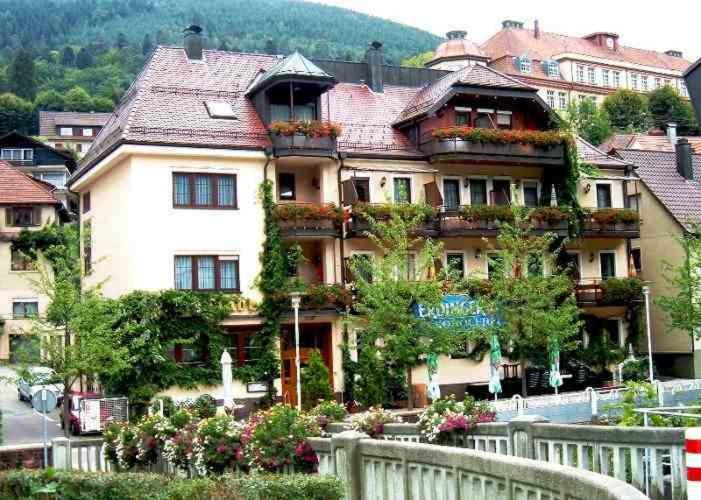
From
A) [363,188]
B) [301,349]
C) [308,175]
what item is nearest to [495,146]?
[363,188]

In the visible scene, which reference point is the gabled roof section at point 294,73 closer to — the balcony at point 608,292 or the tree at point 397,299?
the tree at point 397,299

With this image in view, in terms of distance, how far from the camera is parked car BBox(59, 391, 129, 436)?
33.1m

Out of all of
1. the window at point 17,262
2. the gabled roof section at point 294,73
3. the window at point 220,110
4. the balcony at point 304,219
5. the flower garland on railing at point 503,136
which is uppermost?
the gabled roof section at point 294,73

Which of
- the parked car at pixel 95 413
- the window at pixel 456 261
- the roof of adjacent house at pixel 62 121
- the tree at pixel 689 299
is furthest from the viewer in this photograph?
the roof of adjacent house at pixel 62 121

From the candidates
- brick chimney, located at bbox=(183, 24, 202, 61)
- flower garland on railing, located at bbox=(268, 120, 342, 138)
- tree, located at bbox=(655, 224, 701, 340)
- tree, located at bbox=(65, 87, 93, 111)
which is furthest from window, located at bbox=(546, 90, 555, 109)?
tree, located at bbox=(65, 87, 93, 111)

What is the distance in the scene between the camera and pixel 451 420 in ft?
50.8

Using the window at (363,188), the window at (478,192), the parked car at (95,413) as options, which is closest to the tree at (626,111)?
the window at (478,192)

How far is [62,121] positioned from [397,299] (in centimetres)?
11231

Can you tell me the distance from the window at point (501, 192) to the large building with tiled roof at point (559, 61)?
61.1 metres

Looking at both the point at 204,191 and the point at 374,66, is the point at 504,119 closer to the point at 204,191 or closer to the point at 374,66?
the point at 374,66

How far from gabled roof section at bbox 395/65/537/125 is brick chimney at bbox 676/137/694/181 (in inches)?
426

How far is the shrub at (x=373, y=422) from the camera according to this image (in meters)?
16.7

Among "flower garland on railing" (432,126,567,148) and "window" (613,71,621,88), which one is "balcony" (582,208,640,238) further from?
"window" (613,71,621,88)

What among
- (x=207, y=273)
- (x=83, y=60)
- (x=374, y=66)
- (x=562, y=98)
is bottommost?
(x=207, y=273)
